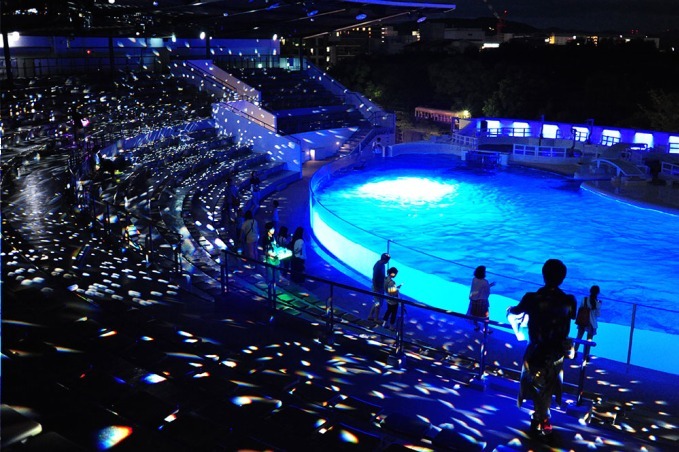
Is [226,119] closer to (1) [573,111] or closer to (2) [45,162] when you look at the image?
(2) [45,162]

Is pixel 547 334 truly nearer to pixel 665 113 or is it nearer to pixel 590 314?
pixel 590 314

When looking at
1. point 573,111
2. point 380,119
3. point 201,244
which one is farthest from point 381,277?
point 573,111

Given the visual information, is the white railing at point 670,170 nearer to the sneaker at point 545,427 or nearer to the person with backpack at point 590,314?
the person with backpack at point 590,314

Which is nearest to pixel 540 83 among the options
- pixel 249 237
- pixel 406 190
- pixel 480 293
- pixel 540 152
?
pixel 540 152

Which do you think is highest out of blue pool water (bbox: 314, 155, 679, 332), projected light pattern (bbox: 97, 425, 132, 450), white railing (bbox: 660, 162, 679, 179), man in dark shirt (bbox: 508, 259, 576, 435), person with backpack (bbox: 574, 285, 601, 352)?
man in dark shirt (bbox: 508, 259, 576, 435)

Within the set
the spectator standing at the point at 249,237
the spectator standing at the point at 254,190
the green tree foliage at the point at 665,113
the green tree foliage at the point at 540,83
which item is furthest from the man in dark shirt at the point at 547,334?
A: the green tree foliage at the point at 540,83

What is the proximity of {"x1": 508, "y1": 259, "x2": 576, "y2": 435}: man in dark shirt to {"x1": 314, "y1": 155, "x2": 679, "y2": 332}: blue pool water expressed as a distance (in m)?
4.52

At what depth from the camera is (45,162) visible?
15.1 meters

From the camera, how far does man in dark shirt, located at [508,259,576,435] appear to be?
4.43 metres

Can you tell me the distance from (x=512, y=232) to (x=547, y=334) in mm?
11901

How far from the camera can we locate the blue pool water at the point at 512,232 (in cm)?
1118

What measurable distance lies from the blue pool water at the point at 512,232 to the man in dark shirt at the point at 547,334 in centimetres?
452

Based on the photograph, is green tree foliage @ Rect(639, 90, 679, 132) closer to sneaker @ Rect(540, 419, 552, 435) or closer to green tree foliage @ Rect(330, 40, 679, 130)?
green tree foliage @ Rect(330, 40, 679, 130)

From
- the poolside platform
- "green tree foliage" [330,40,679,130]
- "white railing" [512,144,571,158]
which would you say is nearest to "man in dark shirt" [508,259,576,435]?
the poolside platform
